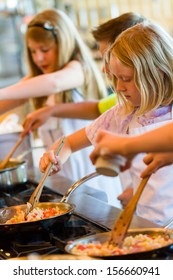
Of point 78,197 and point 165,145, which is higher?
point 165,145

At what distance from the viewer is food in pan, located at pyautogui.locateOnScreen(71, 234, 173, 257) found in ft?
3.25

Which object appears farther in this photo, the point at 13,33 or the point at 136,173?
the point at 13,33

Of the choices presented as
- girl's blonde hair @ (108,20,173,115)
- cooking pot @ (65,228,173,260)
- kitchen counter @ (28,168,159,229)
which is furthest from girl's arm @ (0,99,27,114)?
cooking pot @ (65,228,173,260)

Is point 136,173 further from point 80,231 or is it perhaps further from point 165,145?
point 165,145

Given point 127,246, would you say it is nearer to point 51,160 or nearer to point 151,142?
point 151,142

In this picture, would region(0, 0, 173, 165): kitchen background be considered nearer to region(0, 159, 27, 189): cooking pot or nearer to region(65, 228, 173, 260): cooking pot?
region(0, 159, 27, 189): cooking pot

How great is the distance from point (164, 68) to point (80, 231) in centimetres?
50

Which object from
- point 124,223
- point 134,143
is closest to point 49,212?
point 124,223

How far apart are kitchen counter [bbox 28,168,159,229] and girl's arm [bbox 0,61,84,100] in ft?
1.11

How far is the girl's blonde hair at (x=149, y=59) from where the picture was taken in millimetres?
1444

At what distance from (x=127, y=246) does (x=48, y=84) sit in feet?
4.19

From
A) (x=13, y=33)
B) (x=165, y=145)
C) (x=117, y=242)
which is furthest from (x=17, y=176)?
(x=13, y=33)

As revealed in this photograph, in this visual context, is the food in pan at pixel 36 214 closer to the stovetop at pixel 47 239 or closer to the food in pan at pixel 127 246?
the stovetop at pixel 47 239

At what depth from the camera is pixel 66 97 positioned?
2.46 m
